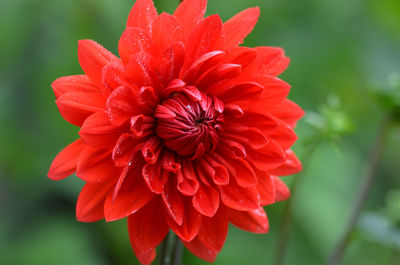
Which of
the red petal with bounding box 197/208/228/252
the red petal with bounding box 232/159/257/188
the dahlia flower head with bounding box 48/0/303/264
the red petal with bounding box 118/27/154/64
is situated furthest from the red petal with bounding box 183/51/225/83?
the red petal with bounding box 197/208/228/252

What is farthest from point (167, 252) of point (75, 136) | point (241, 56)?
point (75, 136)

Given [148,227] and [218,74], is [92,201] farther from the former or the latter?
[218,74]

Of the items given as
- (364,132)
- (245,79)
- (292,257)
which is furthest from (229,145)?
(364,132)

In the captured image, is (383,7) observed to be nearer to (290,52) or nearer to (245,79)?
(290,52)

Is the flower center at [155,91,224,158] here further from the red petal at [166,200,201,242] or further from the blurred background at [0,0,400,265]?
the blurred background at [0,0,400,265]

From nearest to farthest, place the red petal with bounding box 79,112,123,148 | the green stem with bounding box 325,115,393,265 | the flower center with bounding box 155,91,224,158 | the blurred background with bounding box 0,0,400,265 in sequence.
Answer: the red petal with bounding box 79,112,123,148 < the flower center with bounding box 155,91,224,158 < the green stem with bounding box 325,115,393,265 < the blurred background with bounding box 0,0,400,265

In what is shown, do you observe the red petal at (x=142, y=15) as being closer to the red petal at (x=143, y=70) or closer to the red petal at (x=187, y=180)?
the red petal at (x=143, y=70)
